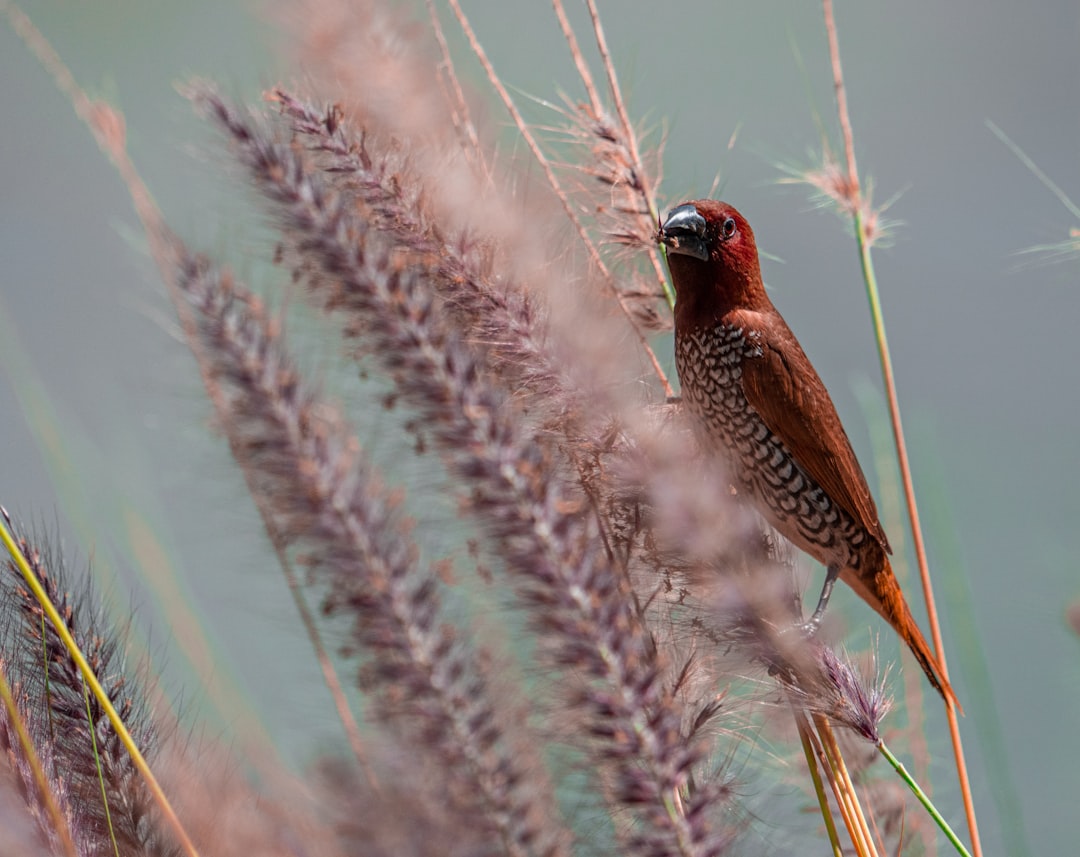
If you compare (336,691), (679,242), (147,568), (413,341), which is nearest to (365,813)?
(413,341)

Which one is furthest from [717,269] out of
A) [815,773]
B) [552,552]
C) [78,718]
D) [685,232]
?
[78,718]

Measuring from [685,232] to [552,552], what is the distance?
625mm

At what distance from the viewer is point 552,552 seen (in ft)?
2.27

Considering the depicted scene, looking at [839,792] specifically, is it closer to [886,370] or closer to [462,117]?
[886,370]

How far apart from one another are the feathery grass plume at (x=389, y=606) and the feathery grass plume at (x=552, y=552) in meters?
0.06

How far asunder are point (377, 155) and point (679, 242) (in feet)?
1.36

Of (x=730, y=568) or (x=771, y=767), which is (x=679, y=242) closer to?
(x=730, y=568)

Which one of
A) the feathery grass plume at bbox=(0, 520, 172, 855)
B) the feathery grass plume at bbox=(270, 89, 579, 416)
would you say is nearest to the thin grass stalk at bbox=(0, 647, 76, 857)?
the feathery grass plume at bbox=(0, 520, 172, 855)

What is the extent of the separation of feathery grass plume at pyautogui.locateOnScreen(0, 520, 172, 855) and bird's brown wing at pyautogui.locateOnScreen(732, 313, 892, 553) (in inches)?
31.8

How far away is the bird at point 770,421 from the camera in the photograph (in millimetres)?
1334

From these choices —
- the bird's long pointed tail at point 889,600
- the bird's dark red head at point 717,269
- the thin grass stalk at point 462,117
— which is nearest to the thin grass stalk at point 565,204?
the thin grass stalk at point 462,117

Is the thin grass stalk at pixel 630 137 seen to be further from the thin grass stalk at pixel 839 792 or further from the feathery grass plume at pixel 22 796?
the feathery grass plume at pixel 22 796

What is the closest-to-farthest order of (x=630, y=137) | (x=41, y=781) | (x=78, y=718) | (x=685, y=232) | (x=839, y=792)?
(x=41, y=781)
(x=78, y=718)
(x=839, y=792)
(x=630, y=137)
(x=685, y=232)

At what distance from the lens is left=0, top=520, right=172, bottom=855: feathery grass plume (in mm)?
816
